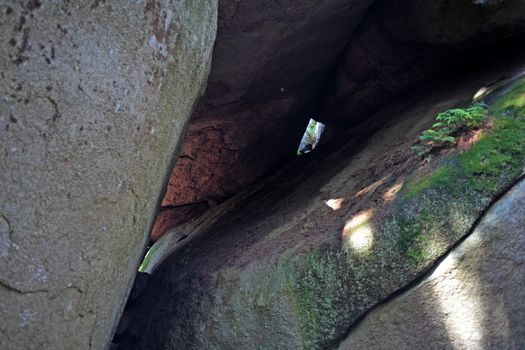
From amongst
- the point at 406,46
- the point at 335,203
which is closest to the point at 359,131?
the point at 406,46

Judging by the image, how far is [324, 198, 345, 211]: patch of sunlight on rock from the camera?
386 cm

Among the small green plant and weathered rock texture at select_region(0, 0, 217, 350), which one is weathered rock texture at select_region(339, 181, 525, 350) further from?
weathered rock texture at select_region(0, 0, 217, 350)

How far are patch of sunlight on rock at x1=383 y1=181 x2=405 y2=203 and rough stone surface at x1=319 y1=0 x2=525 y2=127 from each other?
5.95 ft

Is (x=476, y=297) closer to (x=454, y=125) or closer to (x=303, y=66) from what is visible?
(x=454, y=125)

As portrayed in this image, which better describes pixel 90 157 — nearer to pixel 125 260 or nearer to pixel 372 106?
pixel 125 260

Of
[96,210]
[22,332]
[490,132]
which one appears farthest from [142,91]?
[490,132]

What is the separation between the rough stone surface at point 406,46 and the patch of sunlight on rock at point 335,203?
1.80 meters

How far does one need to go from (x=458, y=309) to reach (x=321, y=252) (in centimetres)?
85

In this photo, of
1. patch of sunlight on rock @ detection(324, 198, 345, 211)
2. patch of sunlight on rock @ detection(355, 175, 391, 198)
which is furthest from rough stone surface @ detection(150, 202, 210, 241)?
patch of sunlight on rock @ detection(355, 175, 391, 198)

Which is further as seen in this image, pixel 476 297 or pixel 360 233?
pixel 360 233

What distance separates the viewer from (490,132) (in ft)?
10.4

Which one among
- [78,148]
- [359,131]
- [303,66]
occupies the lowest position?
[359,131]

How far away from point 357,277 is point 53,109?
1.82m

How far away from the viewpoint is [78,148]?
242 cm
